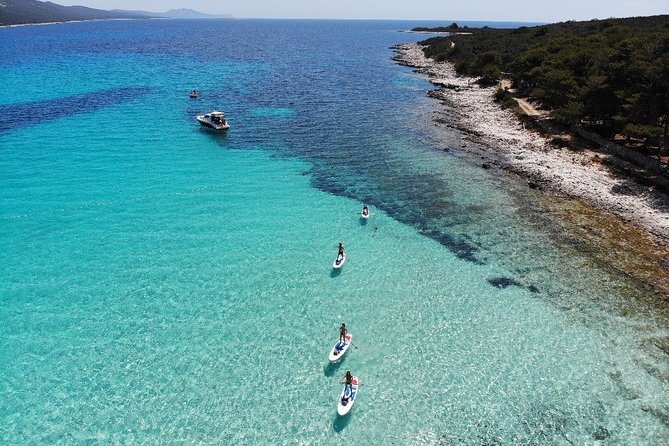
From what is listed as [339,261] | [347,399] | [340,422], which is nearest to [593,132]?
[339,261]

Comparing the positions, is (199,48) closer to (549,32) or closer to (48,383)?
(549,32)

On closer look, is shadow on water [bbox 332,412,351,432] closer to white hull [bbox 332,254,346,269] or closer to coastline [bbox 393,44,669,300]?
white hull [bbox 332,254,346,269]

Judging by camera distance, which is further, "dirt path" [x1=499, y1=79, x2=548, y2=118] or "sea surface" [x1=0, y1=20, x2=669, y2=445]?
"dirt path" [x1=499, y1=79, x2=548, y2=118]

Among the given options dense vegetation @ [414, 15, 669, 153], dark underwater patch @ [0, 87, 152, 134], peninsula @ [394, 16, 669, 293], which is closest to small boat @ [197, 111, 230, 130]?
dark underwater patch @ [0, 87, 152, 134]

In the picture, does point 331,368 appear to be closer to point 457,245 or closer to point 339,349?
point 339,349

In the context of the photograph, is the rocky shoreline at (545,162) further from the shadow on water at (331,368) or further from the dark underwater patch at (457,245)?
the shadow on water at (331,368)

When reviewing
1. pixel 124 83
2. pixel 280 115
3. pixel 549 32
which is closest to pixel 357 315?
pixel 280 115
